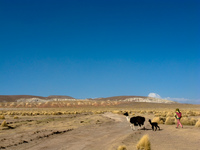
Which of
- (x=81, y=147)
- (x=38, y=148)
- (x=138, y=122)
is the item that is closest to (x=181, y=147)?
(x=81, y=147)

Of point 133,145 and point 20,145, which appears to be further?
point 20,145

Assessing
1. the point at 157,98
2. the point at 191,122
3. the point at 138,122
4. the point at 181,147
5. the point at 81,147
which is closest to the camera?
the point at 181,147

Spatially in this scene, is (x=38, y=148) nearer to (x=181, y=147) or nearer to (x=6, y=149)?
(x=6, y=149)

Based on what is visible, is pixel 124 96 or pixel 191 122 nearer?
pixel 191 122

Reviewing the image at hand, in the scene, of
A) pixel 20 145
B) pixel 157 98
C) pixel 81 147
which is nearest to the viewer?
pixel 81 147

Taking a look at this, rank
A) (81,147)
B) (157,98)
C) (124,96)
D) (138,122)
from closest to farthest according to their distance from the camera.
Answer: (81,147) < (138,122) < (157,98) < (124,96)

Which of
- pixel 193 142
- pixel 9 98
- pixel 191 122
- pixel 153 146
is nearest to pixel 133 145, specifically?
pixel 153 146

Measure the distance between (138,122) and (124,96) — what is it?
595ft

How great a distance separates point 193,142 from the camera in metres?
12.2

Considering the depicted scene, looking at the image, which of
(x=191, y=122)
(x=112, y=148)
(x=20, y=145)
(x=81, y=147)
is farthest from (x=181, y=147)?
(x=191, y=122)

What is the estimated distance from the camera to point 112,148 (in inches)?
433

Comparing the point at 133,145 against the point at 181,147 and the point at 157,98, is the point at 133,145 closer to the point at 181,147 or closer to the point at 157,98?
the point at 181,147

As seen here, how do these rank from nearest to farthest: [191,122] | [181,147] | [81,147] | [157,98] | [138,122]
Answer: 1. [181,147]
2. [81,147]
3. [138,122]
4. [191,122]
5. [157,98]

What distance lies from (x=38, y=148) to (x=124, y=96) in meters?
187
